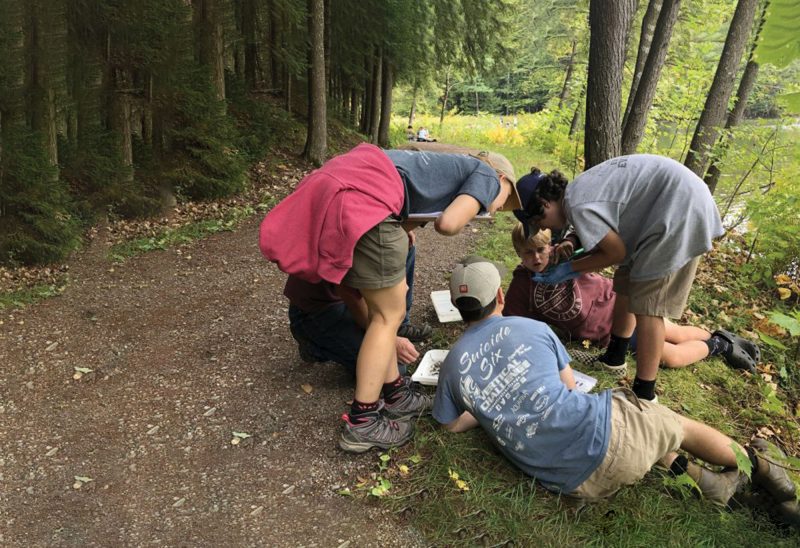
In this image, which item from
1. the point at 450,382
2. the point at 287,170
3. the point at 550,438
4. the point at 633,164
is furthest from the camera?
the point at 287,170

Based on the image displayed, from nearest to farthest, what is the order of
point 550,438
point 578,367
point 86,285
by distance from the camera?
point 550,438
point 578,367
point 86,285

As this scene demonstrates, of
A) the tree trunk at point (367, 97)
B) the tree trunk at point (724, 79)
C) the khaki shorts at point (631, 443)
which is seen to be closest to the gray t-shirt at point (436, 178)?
the khaki shorts at point (631, 443)

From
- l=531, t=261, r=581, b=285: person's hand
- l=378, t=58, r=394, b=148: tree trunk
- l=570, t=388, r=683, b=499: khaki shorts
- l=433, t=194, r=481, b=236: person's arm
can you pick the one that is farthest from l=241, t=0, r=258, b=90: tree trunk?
l=570, t=388, r=683, b=499: khaki shorts

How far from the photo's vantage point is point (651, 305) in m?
2.73

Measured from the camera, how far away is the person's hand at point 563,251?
11.0 feet

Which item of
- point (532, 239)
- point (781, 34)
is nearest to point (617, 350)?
point (532, 239)

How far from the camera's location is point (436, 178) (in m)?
2.52

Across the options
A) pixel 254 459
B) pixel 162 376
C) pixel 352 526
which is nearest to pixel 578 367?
pixel 352 526

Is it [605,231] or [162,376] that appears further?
[162,376]

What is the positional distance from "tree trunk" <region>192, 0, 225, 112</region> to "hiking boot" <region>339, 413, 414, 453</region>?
5.78m

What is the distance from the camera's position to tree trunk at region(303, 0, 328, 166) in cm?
845

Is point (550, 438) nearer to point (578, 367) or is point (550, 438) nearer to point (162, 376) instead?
point (578, 367)

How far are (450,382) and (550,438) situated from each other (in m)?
0.51

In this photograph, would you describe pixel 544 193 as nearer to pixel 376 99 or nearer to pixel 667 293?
pixel 667 293
